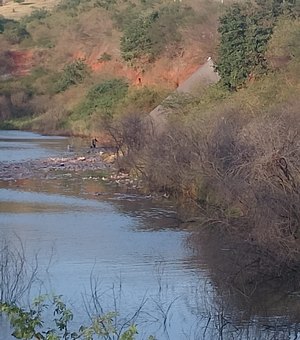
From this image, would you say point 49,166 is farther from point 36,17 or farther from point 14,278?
point 36,17

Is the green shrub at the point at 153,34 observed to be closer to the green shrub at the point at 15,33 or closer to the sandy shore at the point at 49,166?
the sandy shore at the point at 49,166

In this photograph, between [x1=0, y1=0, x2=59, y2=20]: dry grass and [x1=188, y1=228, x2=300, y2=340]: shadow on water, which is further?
[x1=0, y1=0, x2=59, y2=20]: dry grass

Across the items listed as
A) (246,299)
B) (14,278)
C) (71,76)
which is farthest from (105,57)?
(14,278)

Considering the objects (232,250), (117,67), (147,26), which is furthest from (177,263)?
(117,67)

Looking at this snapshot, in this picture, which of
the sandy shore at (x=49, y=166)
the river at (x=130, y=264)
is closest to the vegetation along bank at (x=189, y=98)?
the river at (x=130, y=264)

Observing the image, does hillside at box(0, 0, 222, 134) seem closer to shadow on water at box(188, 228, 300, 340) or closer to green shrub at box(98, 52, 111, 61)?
green shrub at box(98, 52, 111, 61)

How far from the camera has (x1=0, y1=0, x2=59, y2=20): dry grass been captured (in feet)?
357

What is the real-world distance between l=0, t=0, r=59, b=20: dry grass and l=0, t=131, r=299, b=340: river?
8258cm

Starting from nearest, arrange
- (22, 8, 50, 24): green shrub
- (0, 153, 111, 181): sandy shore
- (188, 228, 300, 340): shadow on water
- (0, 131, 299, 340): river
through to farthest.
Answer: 1. (188, 228, 300, 340): shadow on water
2. (0, 131, 299, 340): river
3. (0, 153, 111, 181): sandy shore
4. (22, 8, 50, 24): green shrub

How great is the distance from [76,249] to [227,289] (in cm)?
452

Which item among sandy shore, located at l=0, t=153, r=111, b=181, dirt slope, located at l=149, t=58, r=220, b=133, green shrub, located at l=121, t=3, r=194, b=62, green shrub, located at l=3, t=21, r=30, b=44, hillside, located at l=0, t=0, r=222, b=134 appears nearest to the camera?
sandy shore, located at l=0, t=153, r=111, b=181

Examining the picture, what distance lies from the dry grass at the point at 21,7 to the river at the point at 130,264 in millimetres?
82579

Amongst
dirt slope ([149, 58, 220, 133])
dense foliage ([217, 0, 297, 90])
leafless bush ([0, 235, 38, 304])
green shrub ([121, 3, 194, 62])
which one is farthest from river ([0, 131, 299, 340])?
green shrub ([121, 3, 194, 62])

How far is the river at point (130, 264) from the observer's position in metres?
13.2
